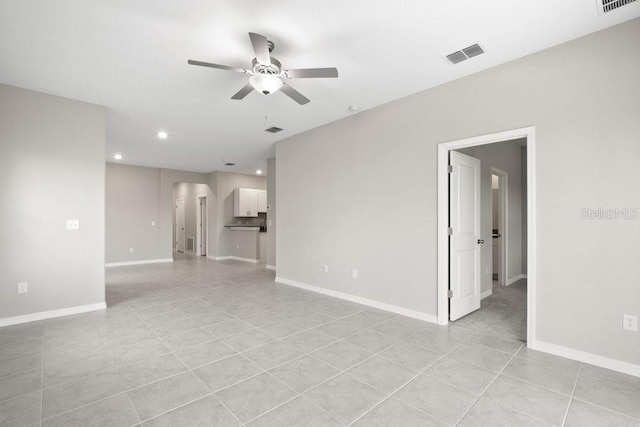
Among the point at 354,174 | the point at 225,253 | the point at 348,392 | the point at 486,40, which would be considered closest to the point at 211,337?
the point at 348,392

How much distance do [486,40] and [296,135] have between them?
3.49 meters

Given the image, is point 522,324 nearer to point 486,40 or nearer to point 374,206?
point 374,206

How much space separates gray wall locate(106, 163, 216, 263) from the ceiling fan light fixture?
7.36 metres

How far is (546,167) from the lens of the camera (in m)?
2.80

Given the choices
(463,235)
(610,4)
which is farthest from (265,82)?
(463,235)

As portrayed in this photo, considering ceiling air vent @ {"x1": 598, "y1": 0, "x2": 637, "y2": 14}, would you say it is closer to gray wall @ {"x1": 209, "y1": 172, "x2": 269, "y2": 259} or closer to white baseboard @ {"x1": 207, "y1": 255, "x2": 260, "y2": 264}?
white baseboard @ {"x1": 207, "y1": 255, "x2": 260, "y2": 264}

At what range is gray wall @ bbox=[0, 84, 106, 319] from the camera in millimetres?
3586

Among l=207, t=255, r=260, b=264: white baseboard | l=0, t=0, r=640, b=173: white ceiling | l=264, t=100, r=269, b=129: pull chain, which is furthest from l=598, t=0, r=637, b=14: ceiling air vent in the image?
l=207, t=255, r=260, b=264: white baseboard

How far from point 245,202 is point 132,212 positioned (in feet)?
10.3

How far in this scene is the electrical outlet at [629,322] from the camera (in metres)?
2.38

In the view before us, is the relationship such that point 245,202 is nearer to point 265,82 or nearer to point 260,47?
point 265,82

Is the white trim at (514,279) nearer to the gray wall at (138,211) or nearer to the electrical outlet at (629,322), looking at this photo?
the electrical outlet at (629,322)

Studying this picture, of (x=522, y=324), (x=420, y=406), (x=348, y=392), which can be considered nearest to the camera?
(x=420, y=406)

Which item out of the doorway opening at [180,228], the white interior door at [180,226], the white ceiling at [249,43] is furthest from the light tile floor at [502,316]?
the white interior door at [180,226]
